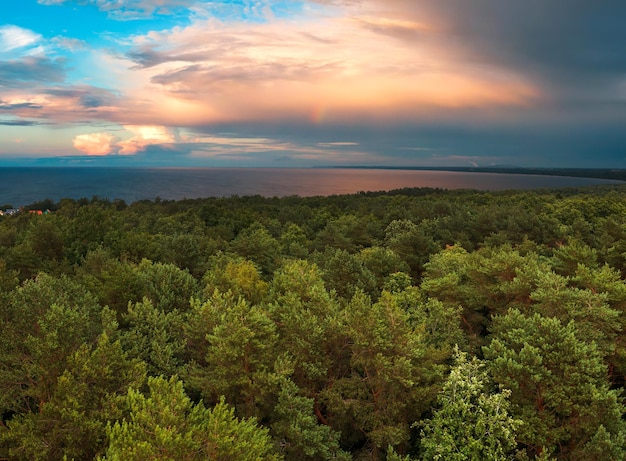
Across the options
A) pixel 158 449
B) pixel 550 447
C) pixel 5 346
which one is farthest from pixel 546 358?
pixel 5 346

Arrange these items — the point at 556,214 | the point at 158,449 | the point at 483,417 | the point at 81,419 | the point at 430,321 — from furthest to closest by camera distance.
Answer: the point at 556,214, the point at 430,321, the point at 483,417, the point at 81,419, the point at 158,449

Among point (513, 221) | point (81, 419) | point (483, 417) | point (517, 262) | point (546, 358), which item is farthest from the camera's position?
point (513, 221)

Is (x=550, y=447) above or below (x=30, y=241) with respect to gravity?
below

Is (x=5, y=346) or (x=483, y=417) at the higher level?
(x=5, y=346)

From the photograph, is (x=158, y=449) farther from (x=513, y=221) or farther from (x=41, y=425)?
(x=513, y=221)

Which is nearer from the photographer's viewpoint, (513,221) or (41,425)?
(41,425)

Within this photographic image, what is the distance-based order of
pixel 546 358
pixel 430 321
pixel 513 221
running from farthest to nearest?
pixel 513 221, pixel 430 321, pixel 546 358

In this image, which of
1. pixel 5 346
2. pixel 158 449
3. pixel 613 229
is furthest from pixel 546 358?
pixel 613 229

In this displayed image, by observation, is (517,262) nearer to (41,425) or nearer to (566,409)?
(566,409)

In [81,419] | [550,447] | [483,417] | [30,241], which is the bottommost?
[550,447]
